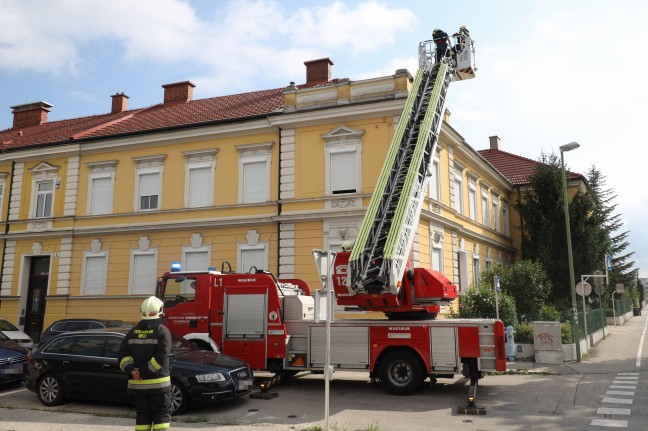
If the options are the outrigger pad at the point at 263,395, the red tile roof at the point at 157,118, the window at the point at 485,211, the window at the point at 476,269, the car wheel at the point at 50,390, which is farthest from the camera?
the window at the point at 485,211

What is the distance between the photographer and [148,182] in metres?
22.3

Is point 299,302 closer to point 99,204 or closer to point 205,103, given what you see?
point 99,204

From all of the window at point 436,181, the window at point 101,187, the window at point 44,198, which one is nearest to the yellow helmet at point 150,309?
the window at point 436,181

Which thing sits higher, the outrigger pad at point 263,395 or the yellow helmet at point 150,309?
the yellow helmet at point 150,309

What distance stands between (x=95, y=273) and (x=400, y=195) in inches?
615

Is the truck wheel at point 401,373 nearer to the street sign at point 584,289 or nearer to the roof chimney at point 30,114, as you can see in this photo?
the street sign at point 584,289

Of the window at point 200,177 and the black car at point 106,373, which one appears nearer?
the black car at point 106,373

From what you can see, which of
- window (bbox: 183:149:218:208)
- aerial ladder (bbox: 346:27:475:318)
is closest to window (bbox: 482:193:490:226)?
aerial ladder (bbox: 346:27:475:318)

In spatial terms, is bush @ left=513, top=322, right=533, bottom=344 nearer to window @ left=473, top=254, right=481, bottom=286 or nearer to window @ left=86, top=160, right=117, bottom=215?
window @ left=473, top=254, right=481, bottom=286

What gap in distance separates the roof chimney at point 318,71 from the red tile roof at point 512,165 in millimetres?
15585

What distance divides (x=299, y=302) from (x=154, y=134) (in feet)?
43.5

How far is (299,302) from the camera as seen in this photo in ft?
38.9

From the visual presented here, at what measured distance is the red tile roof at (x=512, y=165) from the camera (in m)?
34.6

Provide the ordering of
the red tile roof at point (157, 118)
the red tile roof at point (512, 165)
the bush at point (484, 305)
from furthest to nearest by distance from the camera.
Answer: the red tile roof at point (512, 165), the red tile roof at point (157, 118), the bush at point (484, 305)
